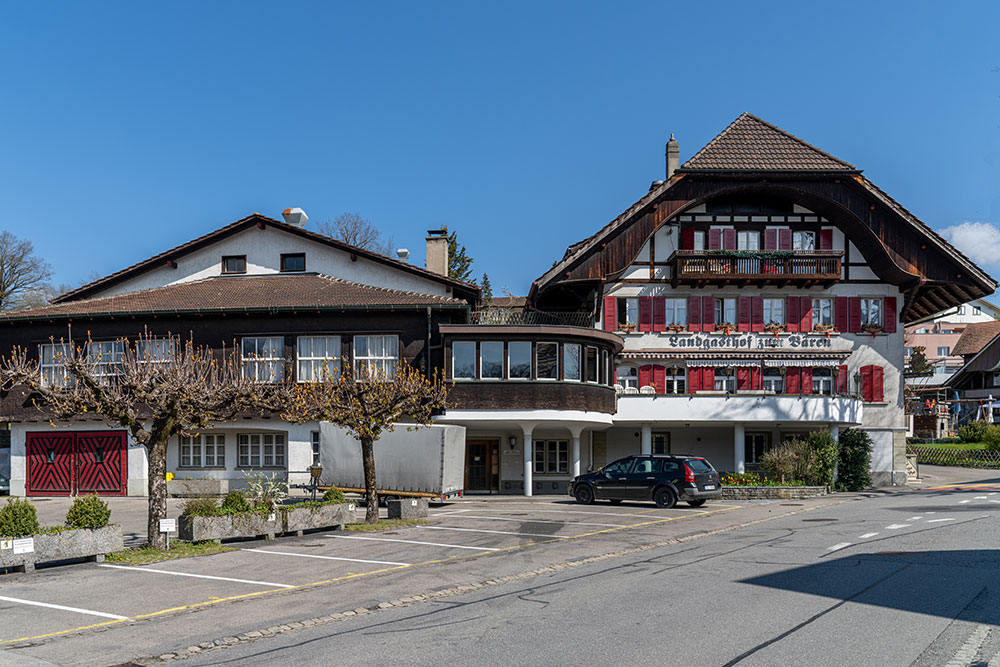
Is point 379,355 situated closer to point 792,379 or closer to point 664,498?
point 664,498

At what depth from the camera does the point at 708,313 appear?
41.9 meters

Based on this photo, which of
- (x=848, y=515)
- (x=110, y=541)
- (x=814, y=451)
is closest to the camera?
(x=110, y=541)

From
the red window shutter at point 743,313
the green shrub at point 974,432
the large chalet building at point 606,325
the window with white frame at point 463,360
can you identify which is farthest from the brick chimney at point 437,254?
the green shrub at point 974,432

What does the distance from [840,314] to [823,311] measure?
0.72 meters

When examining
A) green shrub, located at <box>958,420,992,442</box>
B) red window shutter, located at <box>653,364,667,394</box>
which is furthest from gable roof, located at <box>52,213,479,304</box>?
green shrub, located at <box>958,420,992,442</box>

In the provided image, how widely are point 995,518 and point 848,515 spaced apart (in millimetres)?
3549

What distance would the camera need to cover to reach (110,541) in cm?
1741

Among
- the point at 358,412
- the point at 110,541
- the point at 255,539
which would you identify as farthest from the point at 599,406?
the point at 110,541

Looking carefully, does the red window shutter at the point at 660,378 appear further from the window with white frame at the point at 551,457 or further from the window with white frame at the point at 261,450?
the window with white frame at the point at 261,450

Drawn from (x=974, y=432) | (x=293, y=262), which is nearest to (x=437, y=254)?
(x=293, y=262)

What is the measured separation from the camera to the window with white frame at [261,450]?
3631 centimetres

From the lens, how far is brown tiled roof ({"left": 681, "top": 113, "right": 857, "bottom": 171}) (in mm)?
40750

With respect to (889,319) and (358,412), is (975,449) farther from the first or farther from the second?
(358,412)

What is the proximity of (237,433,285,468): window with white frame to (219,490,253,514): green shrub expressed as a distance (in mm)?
16056
